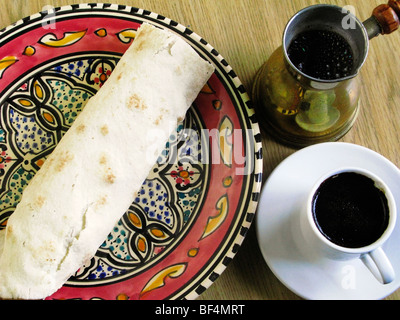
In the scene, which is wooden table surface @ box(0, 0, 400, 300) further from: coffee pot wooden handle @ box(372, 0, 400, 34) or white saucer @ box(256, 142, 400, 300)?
coffee pot wooden handle @ box(372, 0, 400, 34)

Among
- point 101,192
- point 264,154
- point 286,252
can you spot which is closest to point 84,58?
point 101,192

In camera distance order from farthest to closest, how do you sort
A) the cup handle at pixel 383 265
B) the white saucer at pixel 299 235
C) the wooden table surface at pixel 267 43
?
1. the wooden table surface at pixel 267 43
2. the white saucer at pixel 299 235
3. the cup handle at pixel 383 265

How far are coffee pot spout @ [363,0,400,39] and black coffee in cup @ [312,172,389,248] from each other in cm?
26

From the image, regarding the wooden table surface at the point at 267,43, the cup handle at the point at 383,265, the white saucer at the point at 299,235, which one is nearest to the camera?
the cup handle at the point at 383,265

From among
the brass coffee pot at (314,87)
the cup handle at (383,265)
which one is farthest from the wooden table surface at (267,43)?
the cup handle at (383,265)

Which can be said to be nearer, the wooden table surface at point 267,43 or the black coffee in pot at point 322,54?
the black coffee in pot at point 322,54

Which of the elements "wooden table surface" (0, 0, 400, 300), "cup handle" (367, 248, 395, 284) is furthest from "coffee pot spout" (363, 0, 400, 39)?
"cup handle" (367, 248, 395, 284)

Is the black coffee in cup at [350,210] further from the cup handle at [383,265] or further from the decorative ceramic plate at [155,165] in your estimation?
the decorative ceramic plate at [155,165]

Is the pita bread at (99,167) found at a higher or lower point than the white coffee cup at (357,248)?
higher

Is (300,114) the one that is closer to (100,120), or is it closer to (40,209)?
(100,120)

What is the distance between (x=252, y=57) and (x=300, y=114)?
21cm

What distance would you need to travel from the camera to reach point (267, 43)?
1.05 m

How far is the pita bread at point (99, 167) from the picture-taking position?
0.83 metres

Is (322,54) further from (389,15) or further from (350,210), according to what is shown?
(350,210)
